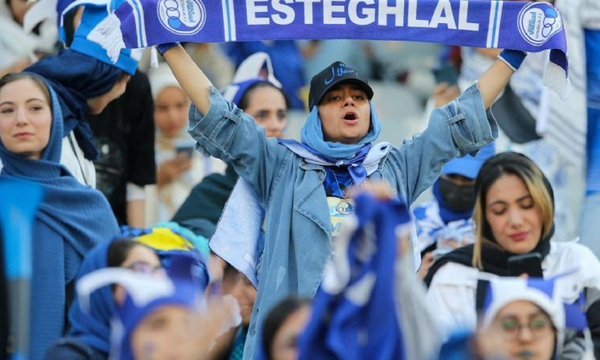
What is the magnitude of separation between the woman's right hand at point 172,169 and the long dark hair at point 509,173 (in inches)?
109

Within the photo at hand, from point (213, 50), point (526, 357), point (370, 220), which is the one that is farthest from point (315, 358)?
point (213, 50)

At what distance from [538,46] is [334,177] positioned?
972 millimetres

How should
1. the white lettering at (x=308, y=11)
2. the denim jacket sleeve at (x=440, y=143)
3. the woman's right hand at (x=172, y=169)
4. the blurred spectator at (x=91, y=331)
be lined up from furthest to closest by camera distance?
1. the woman's right hand at (x=172, y=169)
2. the white lettering at (x=308, y=11)
3. the denim jacket sleeve at (x=440, y=143)
4. the blurred spectator at (x=91, y=331)

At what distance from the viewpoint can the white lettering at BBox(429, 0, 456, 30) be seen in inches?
304

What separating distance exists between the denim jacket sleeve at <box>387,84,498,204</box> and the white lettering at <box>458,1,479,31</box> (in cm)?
33

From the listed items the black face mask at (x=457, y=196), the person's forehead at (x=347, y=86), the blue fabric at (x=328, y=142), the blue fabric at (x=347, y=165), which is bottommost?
the black face mask at (x=457, y=196)

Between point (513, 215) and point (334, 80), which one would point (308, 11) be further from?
point (513, 215)

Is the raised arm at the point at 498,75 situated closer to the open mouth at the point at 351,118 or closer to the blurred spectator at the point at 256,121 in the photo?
the open mouth at the point at 351,118

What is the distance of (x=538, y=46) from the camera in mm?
7578

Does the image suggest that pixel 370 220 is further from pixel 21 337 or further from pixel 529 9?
pixel 529 9

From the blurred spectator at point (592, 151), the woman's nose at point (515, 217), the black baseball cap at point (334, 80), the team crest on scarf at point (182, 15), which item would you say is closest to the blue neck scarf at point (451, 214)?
the blurred spectator at point (592, 151)

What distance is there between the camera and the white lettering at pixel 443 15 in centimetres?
772

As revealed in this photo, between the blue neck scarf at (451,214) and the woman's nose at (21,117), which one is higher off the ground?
the woman's nose at (21,117)

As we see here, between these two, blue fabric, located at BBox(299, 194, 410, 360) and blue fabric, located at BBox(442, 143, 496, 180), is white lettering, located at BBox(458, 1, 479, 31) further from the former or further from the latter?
blue fabric, located at BBox(299, 194, 410, 360)
